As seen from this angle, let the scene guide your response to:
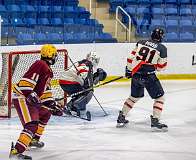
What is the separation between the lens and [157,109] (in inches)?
284

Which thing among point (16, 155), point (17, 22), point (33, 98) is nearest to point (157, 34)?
point (33, 98)

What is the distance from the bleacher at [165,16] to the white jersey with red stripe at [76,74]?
4432 millimetres

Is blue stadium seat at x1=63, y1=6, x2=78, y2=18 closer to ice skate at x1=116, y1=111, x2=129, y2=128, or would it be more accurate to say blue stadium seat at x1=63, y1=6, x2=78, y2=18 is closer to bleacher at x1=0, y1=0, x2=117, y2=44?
bleacher at x1=0, y1=0, x2=117, y2=44

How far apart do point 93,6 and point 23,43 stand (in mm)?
3300

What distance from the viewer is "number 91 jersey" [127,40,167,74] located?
7141mm

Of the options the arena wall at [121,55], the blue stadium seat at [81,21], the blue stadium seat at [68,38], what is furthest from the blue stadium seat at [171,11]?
the blue stadium seat at [68,38]

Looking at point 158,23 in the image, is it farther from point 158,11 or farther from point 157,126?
point 157,126

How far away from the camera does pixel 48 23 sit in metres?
11.6

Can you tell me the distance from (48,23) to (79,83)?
4.16m

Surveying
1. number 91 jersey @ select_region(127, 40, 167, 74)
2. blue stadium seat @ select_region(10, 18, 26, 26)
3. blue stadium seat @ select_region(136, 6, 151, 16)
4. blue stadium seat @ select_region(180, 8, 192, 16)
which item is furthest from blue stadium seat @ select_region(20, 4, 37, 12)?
number 91 jersey @ select_region(127, 40, 167, 74)

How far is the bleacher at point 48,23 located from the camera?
1042 centimetres

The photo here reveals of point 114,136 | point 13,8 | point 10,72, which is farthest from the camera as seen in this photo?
point 13,8

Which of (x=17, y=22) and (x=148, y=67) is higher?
(x=17, y=22)

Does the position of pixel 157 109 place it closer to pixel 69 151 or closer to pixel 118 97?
pixel 69 151
